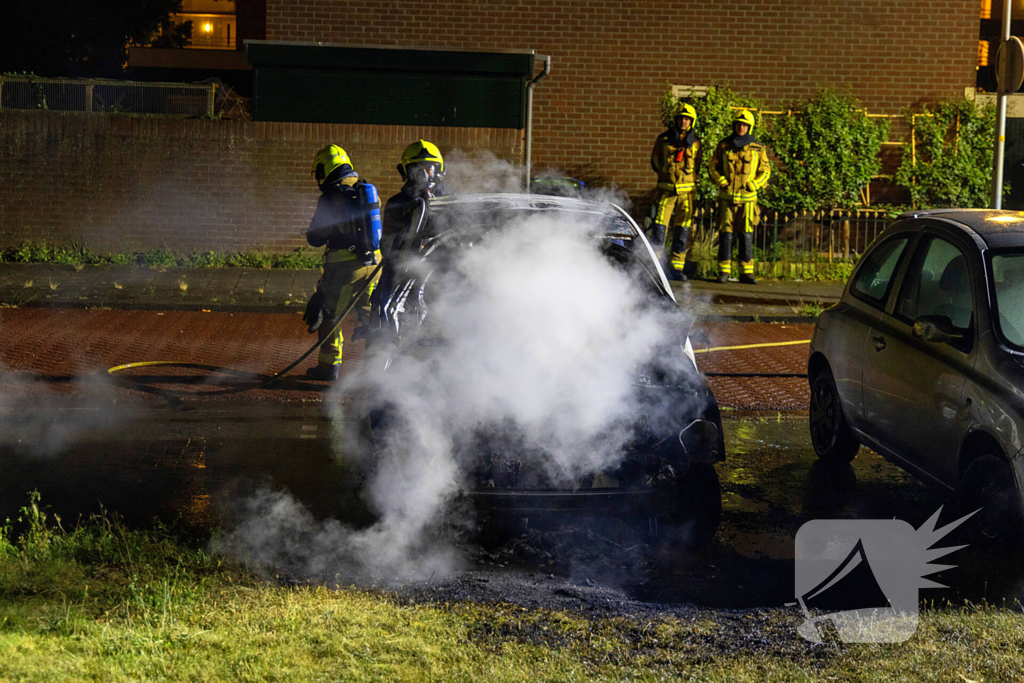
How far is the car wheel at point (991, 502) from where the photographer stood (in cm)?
447

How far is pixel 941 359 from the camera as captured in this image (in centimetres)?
502

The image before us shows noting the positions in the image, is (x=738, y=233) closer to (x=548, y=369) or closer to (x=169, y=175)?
(x=169, y=175)

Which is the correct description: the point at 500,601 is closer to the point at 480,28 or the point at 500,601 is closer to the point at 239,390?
the point at 239,390

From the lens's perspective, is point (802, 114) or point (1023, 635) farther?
point (802, 114)

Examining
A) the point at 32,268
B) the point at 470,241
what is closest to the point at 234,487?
the point at 470,241

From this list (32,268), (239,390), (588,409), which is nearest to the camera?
(588,409)

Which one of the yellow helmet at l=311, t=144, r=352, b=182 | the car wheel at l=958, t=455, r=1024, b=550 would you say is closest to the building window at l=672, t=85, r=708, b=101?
the yellow helmet at l=311, t=144, r=352, b=182

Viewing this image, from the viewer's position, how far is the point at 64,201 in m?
15.0

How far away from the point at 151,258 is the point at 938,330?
12139 mm

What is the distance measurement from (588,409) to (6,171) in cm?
1261

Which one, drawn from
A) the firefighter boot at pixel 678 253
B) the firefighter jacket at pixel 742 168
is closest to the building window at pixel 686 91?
the firefighter jacket at pixel 742 168

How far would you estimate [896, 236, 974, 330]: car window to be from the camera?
518 cm

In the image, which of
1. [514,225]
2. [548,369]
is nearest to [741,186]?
[514,225]

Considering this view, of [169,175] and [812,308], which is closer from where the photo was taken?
[812,308]
